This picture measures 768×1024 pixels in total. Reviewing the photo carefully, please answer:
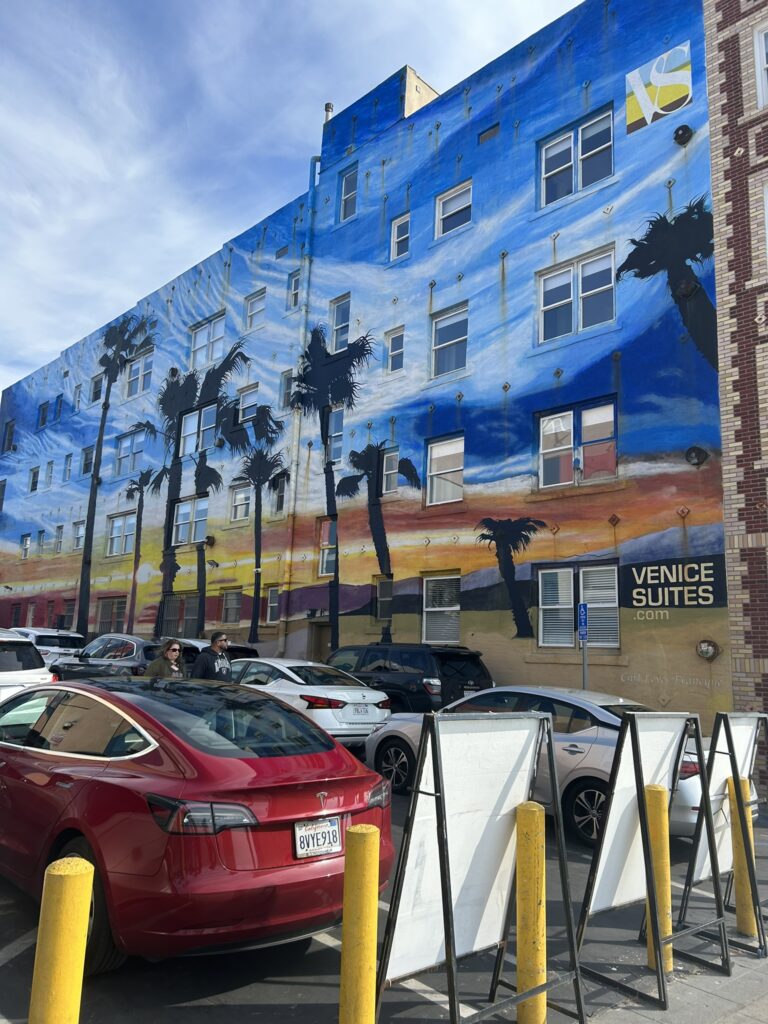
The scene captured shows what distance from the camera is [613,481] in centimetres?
1495

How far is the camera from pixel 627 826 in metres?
4.61

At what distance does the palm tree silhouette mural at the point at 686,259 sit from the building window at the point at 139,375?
21.1 meters

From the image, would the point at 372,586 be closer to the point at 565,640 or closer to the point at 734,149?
the point at 565,640

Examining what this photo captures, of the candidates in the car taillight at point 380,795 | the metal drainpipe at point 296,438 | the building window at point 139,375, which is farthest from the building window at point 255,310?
the car taillight at point 380,795

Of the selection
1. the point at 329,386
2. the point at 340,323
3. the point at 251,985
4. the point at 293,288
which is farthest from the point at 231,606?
the point at 251,985

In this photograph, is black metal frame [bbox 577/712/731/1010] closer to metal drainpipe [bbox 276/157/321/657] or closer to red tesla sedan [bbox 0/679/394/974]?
red tesla sedan [bbox 0/679/394/974]

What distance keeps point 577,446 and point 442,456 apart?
3713mm

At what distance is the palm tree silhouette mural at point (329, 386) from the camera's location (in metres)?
20.8

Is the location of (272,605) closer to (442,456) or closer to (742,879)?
(442,456)

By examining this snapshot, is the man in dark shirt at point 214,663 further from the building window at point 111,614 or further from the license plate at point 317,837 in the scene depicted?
the building window at point 111,614

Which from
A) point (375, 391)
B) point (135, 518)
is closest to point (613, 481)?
point (375, 391)

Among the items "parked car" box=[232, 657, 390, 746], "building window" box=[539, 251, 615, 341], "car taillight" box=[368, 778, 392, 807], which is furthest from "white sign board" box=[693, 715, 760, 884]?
"building window" box=[539, 251, 615, 341]

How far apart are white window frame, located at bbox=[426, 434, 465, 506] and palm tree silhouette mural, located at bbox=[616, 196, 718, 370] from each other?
17.1 ft

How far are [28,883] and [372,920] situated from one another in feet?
8.18
